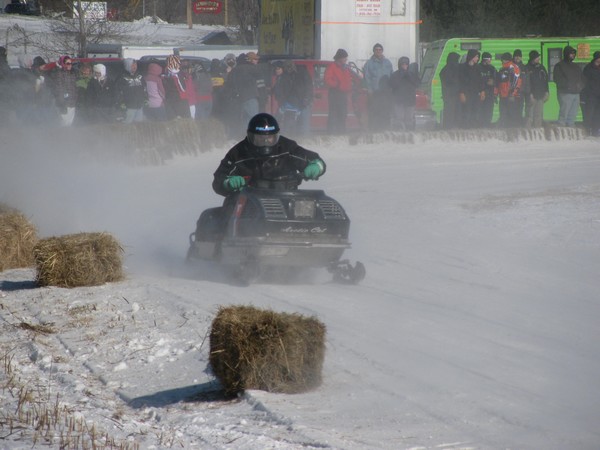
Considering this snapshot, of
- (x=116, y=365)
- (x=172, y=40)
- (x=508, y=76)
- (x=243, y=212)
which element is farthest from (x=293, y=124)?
(x=172, y=40)

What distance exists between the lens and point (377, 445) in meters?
5.53

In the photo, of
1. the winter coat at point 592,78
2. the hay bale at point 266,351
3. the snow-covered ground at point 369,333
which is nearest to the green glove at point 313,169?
the snow-covered ground at point 369,333

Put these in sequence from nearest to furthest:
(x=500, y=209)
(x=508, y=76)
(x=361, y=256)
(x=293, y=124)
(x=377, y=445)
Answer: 1. (x=377, y=445)
2. (x=361, y=256)
3. (x=500, y=209)
4. (x=293, y=124)
5. (x=508, y=76)

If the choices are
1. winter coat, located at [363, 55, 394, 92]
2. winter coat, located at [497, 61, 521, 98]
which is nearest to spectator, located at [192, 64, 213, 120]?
winter coat, located at [363, 55, 394, 92]

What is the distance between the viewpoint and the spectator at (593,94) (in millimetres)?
24312

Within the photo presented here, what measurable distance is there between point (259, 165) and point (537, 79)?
15504 millimetres

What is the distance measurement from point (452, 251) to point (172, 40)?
147 feet

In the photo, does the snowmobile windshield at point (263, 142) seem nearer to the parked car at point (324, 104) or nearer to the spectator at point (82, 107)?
the spectator at point (82, 107)

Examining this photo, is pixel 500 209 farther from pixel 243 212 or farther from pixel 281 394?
pixel 281 394

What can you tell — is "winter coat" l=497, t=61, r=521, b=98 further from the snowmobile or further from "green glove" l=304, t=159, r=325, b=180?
the snowmobile

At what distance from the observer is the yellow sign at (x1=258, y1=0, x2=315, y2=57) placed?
2703cm

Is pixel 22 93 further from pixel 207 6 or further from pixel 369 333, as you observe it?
pixel 207 6

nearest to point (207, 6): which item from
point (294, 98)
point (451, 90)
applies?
point (451, 90)

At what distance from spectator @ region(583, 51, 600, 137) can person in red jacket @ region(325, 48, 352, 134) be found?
6.04m
